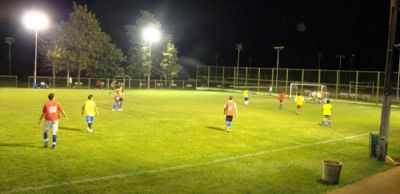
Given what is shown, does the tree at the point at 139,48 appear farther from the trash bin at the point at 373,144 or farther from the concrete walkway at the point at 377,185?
the concrete walkway at the point at 377,185

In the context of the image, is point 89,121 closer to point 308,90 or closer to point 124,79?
point 308,90

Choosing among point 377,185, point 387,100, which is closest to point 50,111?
point 377,185

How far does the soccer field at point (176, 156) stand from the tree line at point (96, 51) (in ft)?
152

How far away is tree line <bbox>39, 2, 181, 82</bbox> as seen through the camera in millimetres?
70312

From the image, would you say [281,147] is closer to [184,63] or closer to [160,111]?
[160,111]

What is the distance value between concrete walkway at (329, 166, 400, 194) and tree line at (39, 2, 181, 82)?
6121 cm

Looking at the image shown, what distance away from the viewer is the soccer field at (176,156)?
11469 mm

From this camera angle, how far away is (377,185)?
40.4 feet

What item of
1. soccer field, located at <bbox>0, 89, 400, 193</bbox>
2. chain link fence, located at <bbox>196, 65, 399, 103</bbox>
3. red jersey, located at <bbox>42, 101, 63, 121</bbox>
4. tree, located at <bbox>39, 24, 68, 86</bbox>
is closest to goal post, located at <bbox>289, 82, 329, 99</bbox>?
chain link fence, located at <bbox>196, 65, 399, 103</bbox>

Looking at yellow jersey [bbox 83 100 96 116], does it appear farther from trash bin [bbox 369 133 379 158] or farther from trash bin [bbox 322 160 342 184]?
trash bin [bbox 369 133 379 158]

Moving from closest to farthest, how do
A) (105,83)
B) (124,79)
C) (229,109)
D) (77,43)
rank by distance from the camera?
(229,109) < (77,43) < (105,83) < (124,79)

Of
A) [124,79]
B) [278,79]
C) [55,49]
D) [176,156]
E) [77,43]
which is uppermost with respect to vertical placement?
[77,43]

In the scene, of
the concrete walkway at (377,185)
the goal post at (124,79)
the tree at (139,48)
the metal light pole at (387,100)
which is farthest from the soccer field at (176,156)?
the tree at (139,48)

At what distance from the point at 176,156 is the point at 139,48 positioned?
214ft
